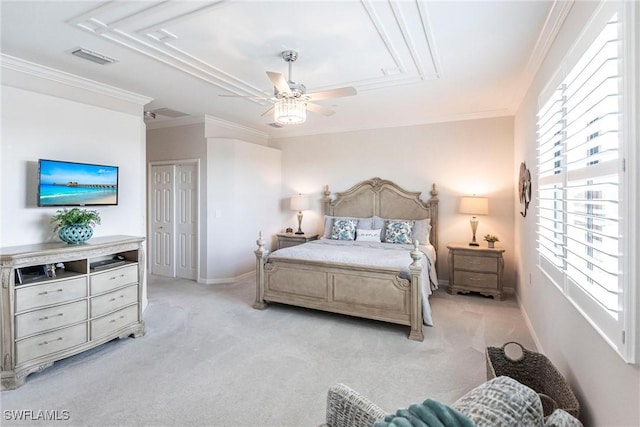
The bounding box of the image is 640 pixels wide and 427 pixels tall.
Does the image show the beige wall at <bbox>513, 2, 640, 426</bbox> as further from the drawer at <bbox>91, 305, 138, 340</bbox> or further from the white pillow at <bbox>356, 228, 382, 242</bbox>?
the drawer at <bbox>91, 305, 138, 340</bbox>

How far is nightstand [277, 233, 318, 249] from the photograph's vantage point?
5.75 m

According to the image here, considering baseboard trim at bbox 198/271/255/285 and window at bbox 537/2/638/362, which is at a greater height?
window at bbox 537/2/638/362

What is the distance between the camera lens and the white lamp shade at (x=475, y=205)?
4613 millimetres

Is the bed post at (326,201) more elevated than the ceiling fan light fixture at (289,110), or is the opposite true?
the ceiling fan light fixture at (289,110)

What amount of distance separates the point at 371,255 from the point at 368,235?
1.21 meters

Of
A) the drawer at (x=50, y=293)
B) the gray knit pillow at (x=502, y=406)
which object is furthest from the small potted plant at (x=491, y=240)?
the drawer at (x=50, y=293)

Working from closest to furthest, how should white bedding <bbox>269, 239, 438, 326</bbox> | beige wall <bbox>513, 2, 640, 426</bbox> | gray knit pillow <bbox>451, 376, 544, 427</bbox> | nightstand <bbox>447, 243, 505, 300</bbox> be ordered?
1. gray knit pillow <bbox>451, 376, 544, 427</bbox>
2. beige wall <bbox>513, 2, 640, 426</bbox>
3. white bedding <bbox>269, 239, 438, 326</bbox>
4. nightstand <bbox>447, 243, 505, 300</bbox>

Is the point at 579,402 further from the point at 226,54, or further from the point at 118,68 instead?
the point at 118,68

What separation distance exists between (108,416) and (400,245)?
12.5 feet

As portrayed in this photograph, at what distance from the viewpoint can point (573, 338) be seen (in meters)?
1.98

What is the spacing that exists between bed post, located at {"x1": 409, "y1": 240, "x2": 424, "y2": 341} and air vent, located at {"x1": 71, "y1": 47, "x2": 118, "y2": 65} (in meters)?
3.45

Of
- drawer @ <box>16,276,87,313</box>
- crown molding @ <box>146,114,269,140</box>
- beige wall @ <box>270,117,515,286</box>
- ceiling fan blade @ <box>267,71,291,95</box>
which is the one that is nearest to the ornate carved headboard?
beige wall @ <box>270,117,515,286</box>

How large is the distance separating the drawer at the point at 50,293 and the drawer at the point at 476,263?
4.51m

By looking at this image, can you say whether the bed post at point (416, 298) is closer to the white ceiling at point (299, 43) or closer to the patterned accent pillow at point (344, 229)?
the white ceiling at point (299, 43)
